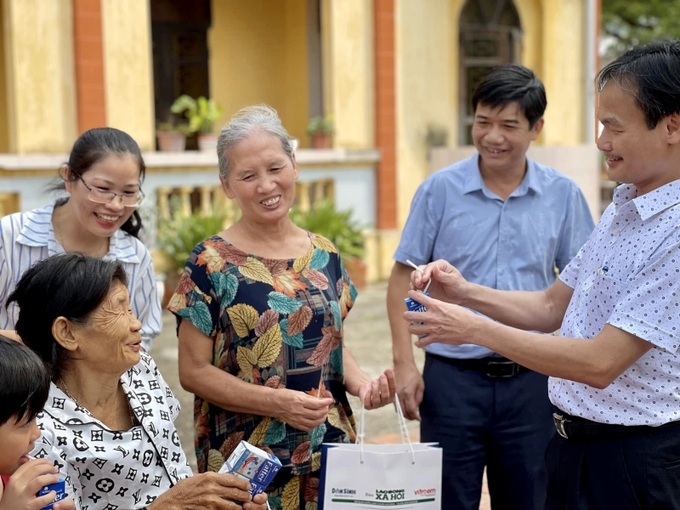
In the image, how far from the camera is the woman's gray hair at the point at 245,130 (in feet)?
9.18

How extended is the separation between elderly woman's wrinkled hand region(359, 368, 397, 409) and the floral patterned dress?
129 mm

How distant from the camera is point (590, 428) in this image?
7.61 feet

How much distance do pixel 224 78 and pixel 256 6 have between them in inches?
41.7

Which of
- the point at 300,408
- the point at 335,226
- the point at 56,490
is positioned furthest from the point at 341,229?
the point at 56,490

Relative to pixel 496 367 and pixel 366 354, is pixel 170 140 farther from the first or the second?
pixel 496 367

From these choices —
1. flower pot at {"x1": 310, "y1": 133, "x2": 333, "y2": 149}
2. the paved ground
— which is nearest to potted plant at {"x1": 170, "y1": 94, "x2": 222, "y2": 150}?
flower pot at {"x1": 310, "y1": 133, "x2": 333, "y2": 149}

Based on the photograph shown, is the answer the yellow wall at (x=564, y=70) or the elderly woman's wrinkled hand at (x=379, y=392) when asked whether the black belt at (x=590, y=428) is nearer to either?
the elderly woman's wrinkled hand at (x=379, y=392)

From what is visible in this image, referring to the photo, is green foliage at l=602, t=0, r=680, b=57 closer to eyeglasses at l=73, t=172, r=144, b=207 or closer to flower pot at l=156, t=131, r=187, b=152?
flower pot at l=156, t=131, r=187, b=152

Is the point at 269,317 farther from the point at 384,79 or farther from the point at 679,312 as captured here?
the point at 384,79

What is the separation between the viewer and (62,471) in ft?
7.38

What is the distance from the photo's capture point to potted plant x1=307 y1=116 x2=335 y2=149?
10797 mm

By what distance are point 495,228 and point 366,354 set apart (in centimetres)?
448

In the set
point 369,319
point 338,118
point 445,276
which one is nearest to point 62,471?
point 445,276

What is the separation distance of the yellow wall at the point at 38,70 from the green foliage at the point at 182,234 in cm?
126
